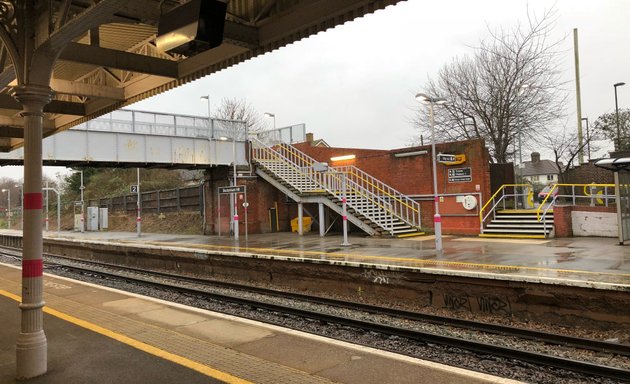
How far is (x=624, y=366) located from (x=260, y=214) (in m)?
19.7

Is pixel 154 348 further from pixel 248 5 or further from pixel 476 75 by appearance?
pixel 476 75

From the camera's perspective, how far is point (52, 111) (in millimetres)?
10844

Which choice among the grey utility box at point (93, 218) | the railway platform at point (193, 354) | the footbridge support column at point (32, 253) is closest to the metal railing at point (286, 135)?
the grey utility box at point (93, 218)

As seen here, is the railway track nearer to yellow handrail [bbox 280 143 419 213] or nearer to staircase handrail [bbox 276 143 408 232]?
staircase handrail [bbox 276 143 408 232]

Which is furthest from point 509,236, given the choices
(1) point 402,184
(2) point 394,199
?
(1) point 402,184

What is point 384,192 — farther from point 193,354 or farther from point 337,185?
point 193,354

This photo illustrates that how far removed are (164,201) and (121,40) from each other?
89.9 feet

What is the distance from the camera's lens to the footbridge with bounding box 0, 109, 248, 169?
65.5ft

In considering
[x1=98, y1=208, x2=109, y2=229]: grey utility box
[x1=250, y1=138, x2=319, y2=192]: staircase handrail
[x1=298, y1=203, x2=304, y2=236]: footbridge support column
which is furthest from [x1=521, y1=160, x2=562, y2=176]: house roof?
[x1=98, y1=208, x2=109, y2=229]: grey utility box

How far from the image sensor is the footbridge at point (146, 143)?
20.0 meters

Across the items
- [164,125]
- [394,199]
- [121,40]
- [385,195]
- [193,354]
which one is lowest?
[193,354]

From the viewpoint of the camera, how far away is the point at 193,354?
527 cm

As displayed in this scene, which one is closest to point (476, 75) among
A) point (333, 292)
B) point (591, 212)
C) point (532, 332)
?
point (591, 212)

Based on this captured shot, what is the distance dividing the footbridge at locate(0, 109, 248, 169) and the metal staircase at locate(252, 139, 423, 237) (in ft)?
6.58
